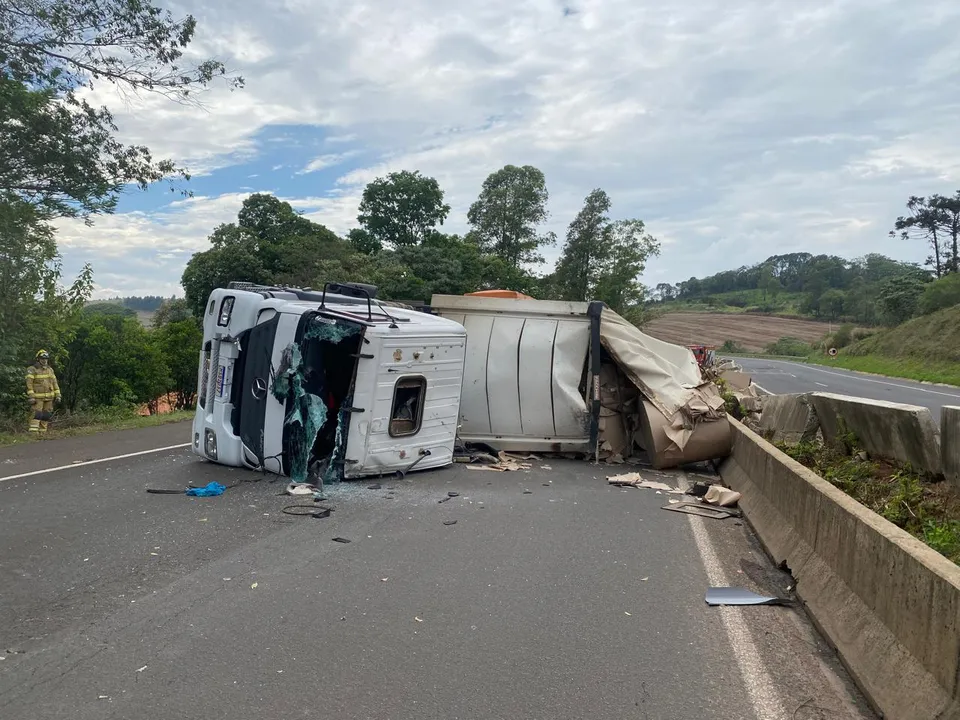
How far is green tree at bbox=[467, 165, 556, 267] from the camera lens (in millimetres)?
50781

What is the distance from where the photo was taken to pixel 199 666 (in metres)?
3.74

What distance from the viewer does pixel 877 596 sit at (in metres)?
3.89

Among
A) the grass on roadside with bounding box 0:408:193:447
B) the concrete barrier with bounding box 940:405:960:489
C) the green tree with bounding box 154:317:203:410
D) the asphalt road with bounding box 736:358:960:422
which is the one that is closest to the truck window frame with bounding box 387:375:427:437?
the concrete barrier with bounding box 940:405:960:489

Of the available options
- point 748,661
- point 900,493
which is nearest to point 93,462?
point 748,661

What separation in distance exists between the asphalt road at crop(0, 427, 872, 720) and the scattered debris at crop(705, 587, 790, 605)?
4.5 inches

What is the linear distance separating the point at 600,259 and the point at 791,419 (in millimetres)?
41172

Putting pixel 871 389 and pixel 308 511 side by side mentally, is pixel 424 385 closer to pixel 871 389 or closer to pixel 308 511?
pixel 308 511

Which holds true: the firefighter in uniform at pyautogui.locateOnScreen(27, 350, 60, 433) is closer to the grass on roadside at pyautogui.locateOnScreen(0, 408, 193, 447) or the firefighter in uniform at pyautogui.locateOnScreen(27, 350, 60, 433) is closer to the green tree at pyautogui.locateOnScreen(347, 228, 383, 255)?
the grass on roadside at pyautogui.locateOnScreen(0, 408, 193, 447)

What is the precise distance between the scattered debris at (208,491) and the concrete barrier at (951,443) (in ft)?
21.8

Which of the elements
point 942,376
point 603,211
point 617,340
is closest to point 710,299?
point 603,211

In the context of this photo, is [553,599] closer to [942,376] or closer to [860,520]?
[860,520]

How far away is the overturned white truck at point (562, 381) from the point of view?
10.7 m

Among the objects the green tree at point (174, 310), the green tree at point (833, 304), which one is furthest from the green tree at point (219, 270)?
the green tree at point (833, 304)

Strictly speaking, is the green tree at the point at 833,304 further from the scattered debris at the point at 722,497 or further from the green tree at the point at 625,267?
the scattered debris at the point at 722,497
